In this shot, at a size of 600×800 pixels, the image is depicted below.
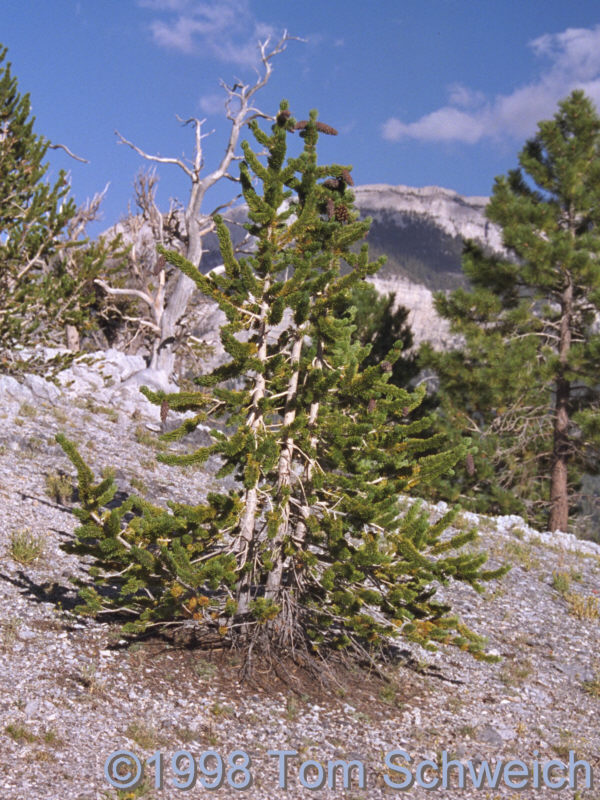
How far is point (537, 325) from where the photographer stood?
19.6 m

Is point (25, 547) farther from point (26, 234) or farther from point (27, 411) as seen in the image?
Answer: point (26, 234)

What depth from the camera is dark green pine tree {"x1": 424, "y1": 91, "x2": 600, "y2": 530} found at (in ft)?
60.2

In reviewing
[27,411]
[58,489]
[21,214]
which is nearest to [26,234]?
[21,214]

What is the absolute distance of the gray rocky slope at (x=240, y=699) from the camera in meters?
4.85

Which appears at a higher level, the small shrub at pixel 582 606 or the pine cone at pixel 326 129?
the pine cone at pixel 326 129

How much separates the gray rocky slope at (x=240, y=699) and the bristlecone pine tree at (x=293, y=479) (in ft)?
1.47

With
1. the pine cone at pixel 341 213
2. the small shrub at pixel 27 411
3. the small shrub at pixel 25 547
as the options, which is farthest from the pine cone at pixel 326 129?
the small shrub at pixel 27 411

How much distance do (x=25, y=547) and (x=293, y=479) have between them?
3149mm

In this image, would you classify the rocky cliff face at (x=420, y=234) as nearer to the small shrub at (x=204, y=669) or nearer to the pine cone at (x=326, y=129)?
the pine cone at (x=326, y=129)

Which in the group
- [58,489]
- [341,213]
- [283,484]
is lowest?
[58,489]

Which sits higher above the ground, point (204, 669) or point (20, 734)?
point (204, 669)

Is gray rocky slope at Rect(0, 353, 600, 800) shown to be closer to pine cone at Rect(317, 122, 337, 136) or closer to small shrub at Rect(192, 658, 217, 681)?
small shrub at Rect(192, 658, 217, 681)

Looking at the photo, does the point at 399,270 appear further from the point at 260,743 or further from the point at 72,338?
the point at 260,743

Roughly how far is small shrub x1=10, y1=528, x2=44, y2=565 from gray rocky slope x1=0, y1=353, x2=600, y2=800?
3 centimetres
